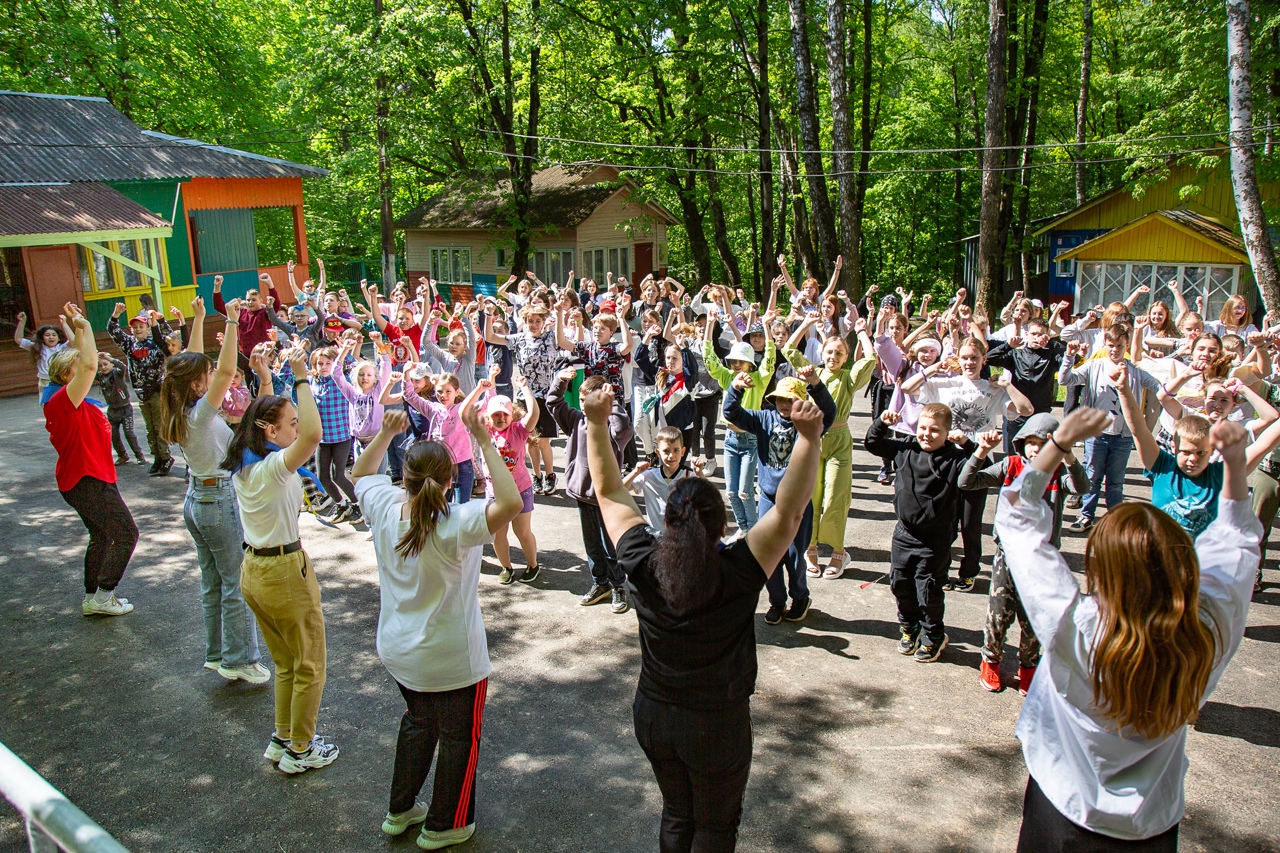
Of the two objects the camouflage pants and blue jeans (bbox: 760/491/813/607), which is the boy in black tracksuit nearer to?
the camouflage pants

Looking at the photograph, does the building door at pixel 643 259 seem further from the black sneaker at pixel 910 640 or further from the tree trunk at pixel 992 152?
the black sneaker at pixel 910 640

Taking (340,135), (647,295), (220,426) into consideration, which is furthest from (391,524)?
(340,135)

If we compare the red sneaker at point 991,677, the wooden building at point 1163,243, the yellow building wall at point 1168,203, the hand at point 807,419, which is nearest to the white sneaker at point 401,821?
the hand at point 807,419

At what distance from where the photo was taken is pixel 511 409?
21.6 feet

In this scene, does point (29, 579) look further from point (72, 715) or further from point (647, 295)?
point (647, 295)

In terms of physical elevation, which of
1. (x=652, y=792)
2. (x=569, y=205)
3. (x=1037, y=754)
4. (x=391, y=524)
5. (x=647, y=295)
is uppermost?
(x=569, y=205)

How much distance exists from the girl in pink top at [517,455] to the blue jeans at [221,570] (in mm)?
1743

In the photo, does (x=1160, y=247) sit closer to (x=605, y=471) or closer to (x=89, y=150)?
(x=605, y=471)

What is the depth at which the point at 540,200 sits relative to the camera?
29328mm

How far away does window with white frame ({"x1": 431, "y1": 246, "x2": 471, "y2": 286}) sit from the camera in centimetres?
3086

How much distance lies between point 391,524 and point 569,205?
26.0m

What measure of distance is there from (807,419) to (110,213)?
63.2ft

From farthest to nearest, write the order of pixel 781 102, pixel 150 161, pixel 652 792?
pixel 781 102, pixel 150 161, pixel 652 792

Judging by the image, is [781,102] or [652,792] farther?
[781,102]
